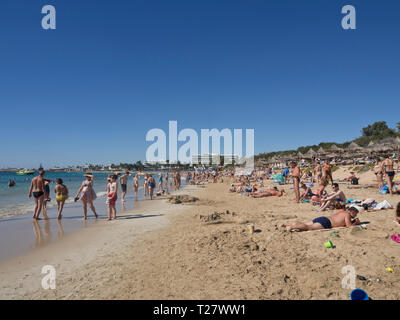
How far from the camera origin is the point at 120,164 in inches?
6457

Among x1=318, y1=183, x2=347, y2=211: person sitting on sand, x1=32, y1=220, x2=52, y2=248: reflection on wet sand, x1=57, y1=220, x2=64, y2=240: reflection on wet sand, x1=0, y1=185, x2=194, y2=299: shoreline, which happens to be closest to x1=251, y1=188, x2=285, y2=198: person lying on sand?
x1=318, y1=183, x2=347, y2=211: person sitting on sand

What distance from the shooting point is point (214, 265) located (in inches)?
135

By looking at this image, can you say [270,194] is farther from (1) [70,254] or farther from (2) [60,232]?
(1) [70,254]

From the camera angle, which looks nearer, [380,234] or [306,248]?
[306,248]

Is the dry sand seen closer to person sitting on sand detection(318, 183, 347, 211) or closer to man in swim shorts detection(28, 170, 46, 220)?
person sitting on sand detection(318, 183, 347, 211)

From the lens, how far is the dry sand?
275cm

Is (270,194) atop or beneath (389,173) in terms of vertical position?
beneath

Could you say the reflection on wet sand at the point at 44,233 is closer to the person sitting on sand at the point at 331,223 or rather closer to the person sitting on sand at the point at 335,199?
the person sitting on sand at the point at 331,223

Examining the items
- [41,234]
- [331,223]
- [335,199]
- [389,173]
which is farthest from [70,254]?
[389,173]

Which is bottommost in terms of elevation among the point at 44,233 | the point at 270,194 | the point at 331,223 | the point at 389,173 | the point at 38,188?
the point at 44,233
